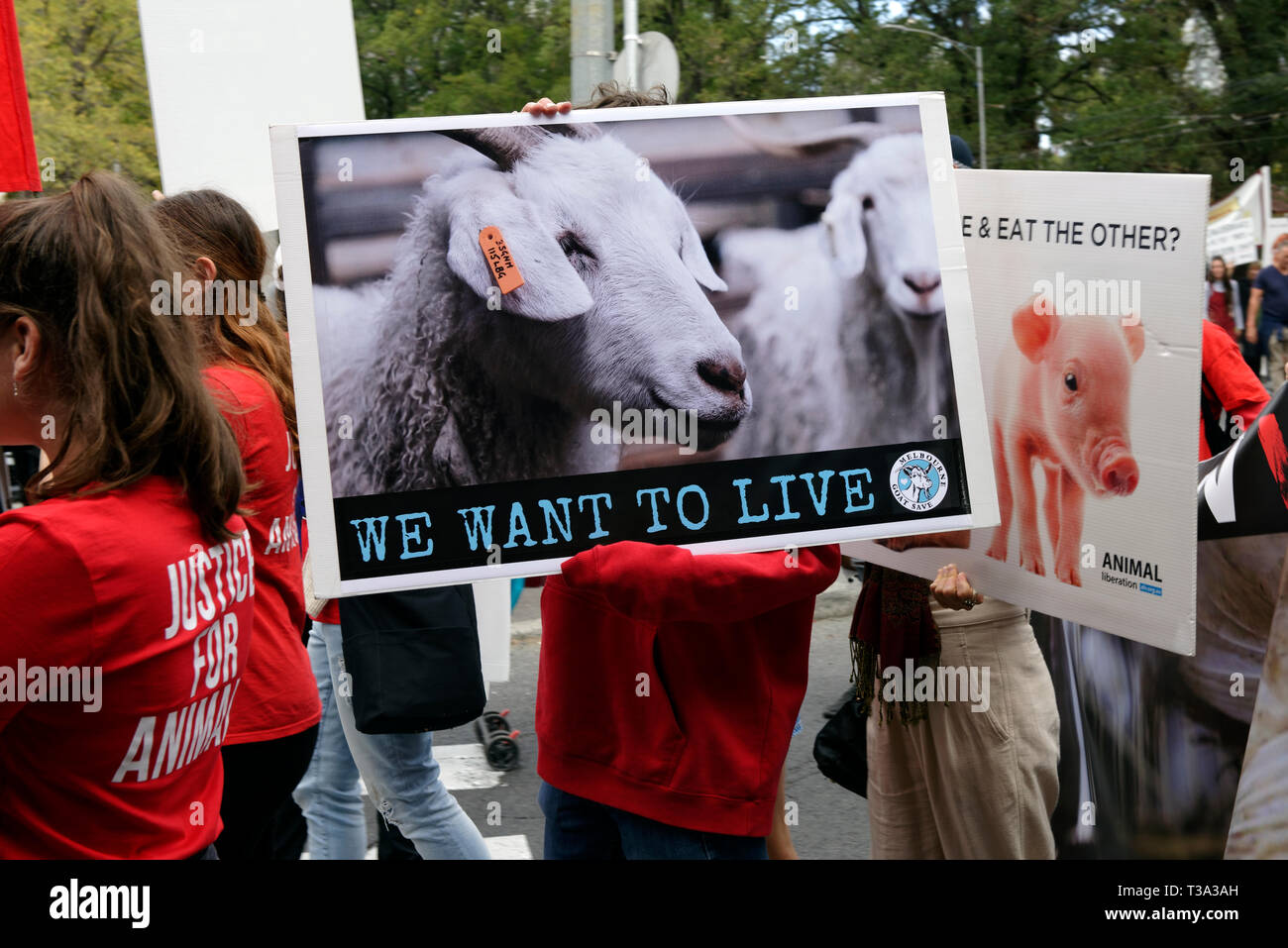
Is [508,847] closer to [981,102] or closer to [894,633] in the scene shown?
[894,633]

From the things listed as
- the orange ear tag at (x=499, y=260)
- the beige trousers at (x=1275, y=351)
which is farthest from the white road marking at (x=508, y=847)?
the beige trousers at (x=1275, y=351)

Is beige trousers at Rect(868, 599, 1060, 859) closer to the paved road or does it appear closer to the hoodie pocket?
the hoodie pocket

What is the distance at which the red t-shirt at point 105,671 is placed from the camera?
1623mm

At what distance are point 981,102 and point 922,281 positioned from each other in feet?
98.4

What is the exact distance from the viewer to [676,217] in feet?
7.28

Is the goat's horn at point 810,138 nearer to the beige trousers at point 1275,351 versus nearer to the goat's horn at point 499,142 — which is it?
the goat's horn at point 499,142

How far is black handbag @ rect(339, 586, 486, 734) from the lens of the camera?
10.5ft

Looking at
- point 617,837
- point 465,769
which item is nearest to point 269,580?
point 617,837

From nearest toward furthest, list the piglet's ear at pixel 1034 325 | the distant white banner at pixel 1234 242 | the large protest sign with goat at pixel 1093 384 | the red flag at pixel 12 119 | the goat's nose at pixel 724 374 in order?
the goat's nose at pixel 724 374 < the large protest sign with goat at pixel 1093 384 < the piglet's ear at pixel 1034 325 < the red flag at pixel 12 119 < the distant white banner at pixel 1234 242

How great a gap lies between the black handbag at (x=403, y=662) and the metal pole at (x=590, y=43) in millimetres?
4843

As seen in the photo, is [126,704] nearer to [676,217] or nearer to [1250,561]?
[676,217]

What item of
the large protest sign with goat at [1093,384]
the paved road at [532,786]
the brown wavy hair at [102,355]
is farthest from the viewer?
the paved road at [532,786]

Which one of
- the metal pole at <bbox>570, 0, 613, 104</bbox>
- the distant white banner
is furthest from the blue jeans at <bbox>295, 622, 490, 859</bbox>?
the distant white banner

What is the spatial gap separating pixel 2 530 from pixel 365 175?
2.67 feet
